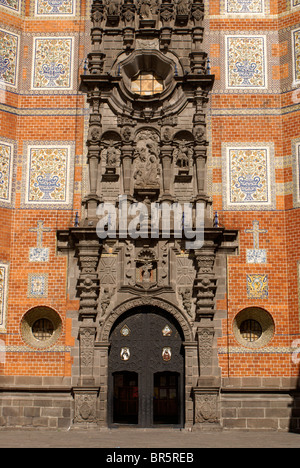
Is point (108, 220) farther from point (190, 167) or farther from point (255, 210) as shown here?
point (255, 210)

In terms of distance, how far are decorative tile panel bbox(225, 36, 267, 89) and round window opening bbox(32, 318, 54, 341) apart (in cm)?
864

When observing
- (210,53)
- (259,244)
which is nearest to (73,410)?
(259,244)

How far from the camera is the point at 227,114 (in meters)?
19.4

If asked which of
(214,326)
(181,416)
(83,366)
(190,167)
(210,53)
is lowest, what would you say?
(181,416)

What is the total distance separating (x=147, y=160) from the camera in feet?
62.7

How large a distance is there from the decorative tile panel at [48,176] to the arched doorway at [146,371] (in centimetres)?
394

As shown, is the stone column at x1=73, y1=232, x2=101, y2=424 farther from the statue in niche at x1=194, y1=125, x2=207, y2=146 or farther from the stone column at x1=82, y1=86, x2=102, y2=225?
the statue in niche at x1=194, y1=125, x2=207, y2=146

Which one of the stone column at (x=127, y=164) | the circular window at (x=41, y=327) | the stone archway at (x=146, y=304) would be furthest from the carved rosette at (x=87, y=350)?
the stone column at (x=127, y=164)

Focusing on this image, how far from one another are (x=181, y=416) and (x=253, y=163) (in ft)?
24.0

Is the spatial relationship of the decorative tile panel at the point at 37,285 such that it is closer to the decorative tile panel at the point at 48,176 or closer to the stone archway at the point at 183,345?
the stone archway at the point at 183,345

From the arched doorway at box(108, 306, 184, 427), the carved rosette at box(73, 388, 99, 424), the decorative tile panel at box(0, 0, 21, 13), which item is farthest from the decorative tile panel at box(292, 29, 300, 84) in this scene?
the carved rosette at box(73, 388, 99, 424)

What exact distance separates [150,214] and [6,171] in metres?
4.29

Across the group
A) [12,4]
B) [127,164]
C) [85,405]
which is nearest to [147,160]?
[127,164]

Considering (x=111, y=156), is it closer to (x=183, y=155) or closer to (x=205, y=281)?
(x=183, y=155)
